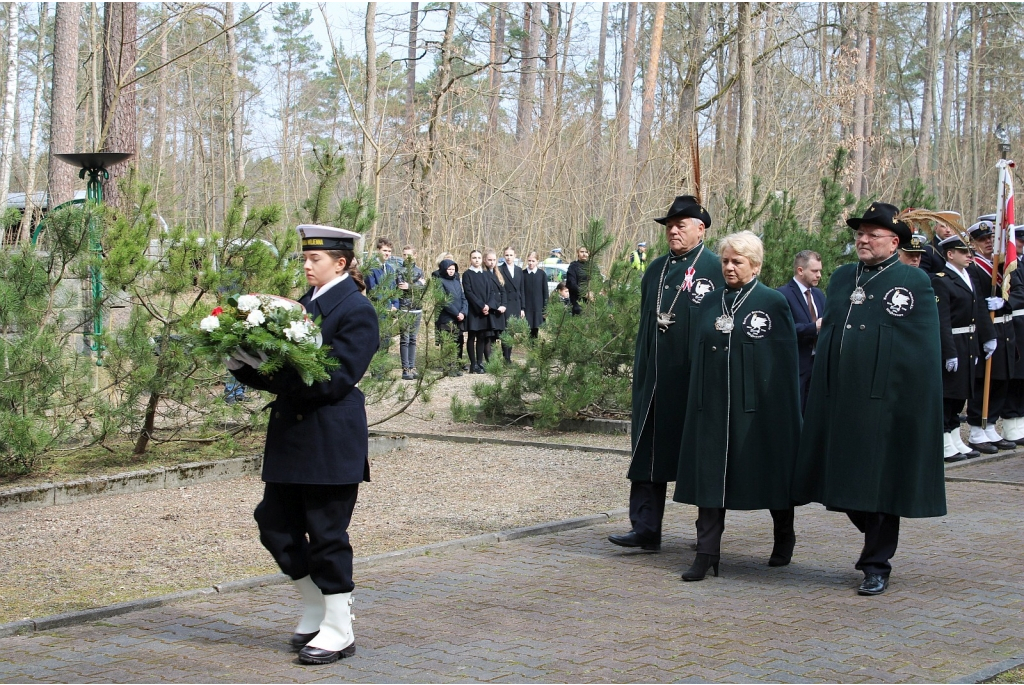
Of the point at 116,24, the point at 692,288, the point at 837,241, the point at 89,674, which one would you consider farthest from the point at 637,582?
the point at 116,24

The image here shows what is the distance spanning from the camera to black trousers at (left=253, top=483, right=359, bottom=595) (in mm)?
5133

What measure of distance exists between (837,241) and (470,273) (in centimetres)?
611

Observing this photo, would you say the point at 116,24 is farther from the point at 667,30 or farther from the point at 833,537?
the point at 667,30

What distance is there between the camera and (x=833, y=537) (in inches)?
315

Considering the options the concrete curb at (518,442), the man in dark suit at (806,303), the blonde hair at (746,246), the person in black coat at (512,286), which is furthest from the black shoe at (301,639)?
the person in black coat at (512,286)

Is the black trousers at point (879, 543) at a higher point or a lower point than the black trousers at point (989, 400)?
lower

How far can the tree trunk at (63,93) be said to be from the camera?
20359mm

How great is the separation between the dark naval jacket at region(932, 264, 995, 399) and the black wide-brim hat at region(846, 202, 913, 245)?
451 cm

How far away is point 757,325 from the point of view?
22.5 feet

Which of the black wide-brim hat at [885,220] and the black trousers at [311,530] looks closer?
the black trousers at [311,530]

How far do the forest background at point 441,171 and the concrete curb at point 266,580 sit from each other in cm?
316

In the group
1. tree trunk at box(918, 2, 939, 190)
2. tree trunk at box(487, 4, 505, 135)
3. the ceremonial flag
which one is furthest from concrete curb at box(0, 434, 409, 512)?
tree trunk at box(918, 2, 939, 190)

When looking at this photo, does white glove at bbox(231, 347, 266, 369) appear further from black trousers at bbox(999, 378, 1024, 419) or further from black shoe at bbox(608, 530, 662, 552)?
black trousers at bbox(999, 378, 1024, 419)

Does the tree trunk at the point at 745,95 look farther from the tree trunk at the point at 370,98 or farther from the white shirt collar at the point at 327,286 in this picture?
the white shirt collar at the point at 327,286
